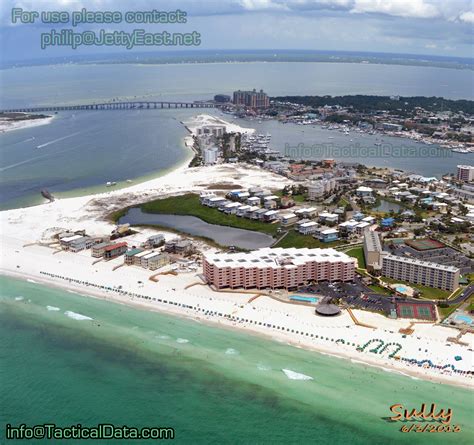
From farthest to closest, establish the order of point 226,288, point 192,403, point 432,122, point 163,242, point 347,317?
point 432,122
point 163,242
point 226,288
point 347,317
point 192,403

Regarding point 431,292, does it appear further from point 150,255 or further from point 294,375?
point 150,255

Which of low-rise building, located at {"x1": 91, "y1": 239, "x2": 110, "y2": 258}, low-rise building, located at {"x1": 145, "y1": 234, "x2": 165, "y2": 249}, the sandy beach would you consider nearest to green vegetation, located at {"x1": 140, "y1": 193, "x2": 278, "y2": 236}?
the sandy beach

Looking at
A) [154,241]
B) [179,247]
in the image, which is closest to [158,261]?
[179,247]

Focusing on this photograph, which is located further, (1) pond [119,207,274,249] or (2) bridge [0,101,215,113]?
(2) bridge [0,101,215,113]

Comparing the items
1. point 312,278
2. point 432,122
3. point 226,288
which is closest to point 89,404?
point 226,288

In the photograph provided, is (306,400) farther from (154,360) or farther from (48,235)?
(48,235)

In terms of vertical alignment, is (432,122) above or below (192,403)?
above

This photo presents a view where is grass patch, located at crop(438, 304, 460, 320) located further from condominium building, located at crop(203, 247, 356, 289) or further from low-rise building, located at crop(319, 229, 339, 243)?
low-rise building, located at crop(319, 229, 339, 243)
